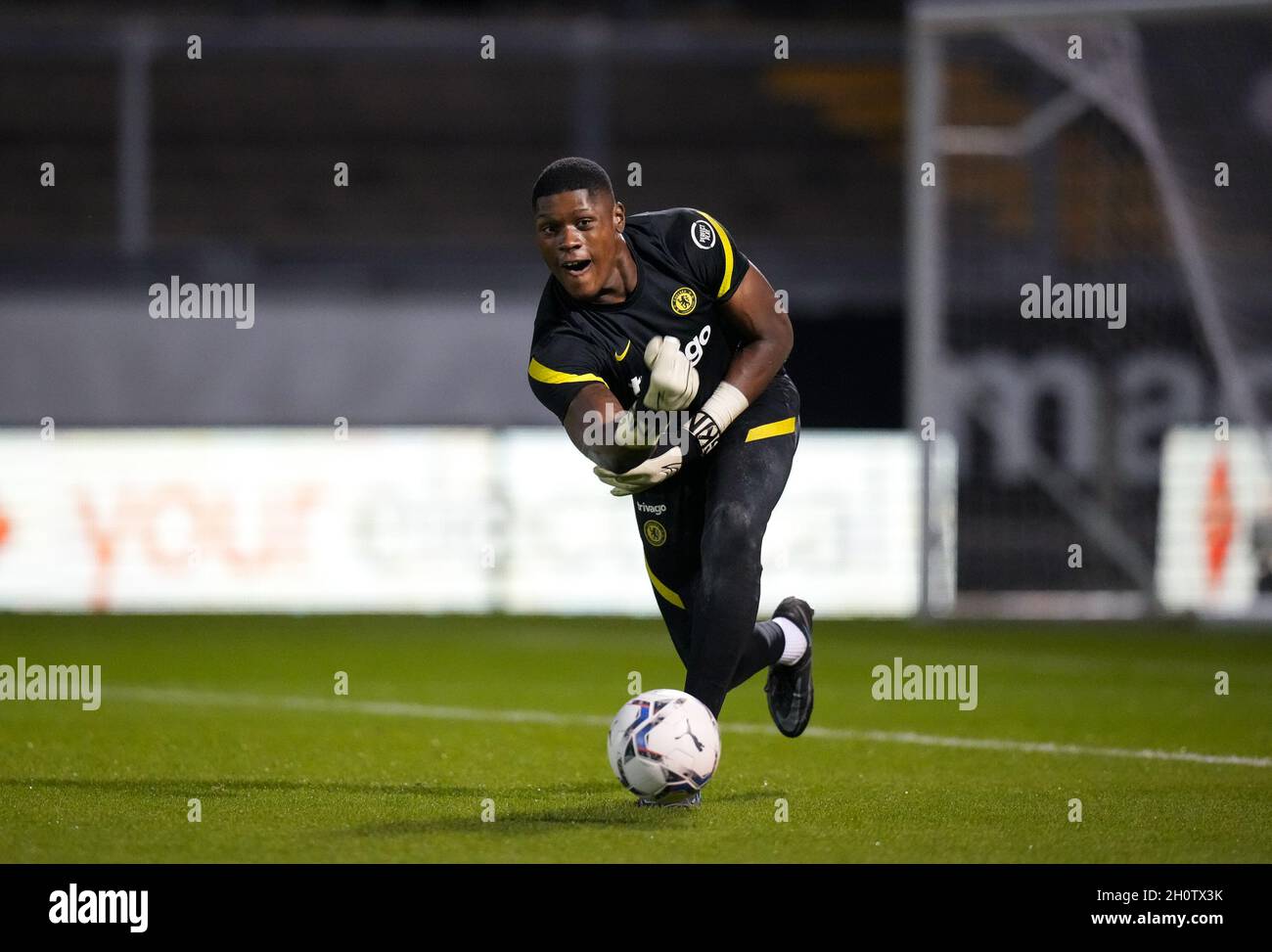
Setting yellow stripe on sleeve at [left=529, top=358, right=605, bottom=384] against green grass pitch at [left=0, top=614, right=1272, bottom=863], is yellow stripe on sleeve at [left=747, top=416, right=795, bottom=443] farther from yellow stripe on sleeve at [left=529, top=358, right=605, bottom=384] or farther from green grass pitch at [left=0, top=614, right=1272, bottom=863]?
green grass pitch at [left=0, top=614, right=1272, bottom=863]

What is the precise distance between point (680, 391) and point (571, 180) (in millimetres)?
750

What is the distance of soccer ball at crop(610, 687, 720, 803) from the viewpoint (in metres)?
5.75

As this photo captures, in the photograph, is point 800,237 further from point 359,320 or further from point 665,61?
point 359,320

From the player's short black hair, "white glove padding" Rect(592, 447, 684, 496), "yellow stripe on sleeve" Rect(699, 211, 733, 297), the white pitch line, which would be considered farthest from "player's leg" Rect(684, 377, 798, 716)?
the white pitch line

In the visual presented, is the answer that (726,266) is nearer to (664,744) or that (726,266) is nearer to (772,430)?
(772,430)

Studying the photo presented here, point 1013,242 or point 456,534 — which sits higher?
point 1013,242

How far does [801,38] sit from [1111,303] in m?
7.61

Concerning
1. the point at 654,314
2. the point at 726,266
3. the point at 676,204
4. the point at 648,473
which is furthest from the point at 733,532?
the point at 676,204

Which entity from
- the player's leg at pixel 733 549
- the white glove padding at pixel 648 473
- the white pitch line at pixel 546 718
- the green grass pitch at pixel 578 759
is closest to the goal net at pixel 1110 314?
the green grass pitch at pixel 578 759

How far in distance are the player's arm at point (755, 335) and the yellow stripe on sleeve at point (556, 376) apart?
1.51 feet

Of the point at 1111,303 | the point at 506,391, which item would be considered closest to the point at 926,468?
the point at 1111,303

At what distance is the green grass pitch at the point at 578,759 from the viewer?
5562 millimetres

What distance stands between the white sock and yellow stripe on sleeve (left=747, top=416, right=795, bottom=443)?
733mm

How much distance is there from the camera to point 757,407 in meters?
6.50
